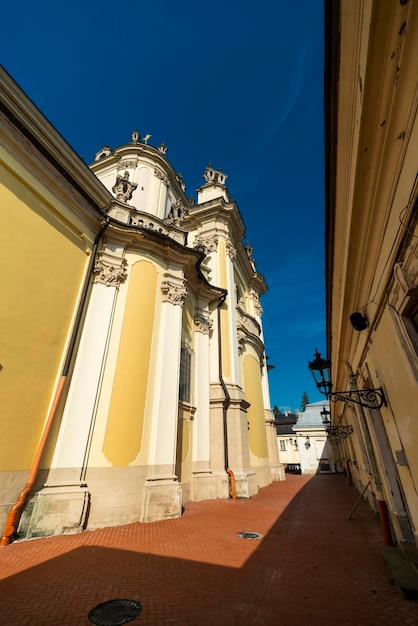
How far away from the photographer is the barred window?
1296 cm

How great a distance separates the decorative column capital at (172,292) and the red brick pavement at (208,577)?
8184 millimetres

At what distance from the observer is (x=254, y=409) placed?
18.8 meters

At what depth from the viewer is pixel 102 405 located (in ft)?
30.7

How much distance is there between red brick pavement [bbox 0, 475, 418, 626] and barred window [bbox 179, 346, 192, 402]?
214 inches

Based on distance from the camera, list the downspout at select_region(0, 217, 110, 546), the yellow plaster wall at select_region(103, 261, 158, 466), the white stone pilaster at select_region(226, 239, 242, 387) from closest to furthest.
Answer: the downspout at select_region(0, 217, 110, 546), the yellow plaster wall at select_region(103, 261, 158, 466), the white stone pilaster at select_region(226, 239, 242, 387)

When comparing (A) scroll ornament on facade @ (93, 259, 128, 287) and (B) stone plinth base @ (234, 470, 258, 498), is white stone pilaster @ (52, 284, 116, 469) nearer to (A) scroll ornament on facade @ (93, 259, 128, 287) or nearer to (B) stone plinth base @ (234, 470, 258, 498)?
(A) scroll ornament on facade @ (93, 259, 128, 287)

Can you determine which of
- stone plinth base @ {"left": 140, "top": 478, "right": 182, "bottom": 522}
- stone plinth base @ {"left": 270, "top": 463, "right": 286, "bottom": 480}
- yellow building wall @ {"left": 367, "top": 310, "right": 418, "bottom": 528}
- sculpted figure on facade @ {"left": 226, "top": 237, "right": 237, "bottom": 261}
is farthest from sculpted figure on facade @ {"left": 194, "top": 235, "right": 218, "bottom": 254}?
stone plinth base @ {"left": 270, "top": 463, "right": 286, "bottom": 480}

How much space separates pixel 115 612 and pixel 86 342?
753 cm

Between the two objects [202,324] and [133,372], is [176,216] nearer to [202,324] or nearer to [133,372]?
[202,324]

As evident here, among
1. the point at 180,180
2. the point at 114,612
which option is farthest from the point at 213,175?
the point at 114,612

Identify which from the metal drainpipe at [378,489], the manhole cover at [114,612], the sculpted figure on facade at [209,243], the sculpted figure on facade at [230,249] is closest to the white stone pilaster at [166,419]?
the manhole cover at [114,612]

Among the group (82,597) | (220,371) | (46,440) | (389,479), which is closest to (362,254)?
(389,479)

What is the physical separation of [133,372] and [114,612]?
6.99 m

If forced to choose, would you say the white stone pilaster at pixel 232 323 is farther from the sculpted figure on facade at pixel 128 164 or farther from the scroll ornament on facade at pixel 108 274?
the sculpted figure on facade at pixel 128 164
